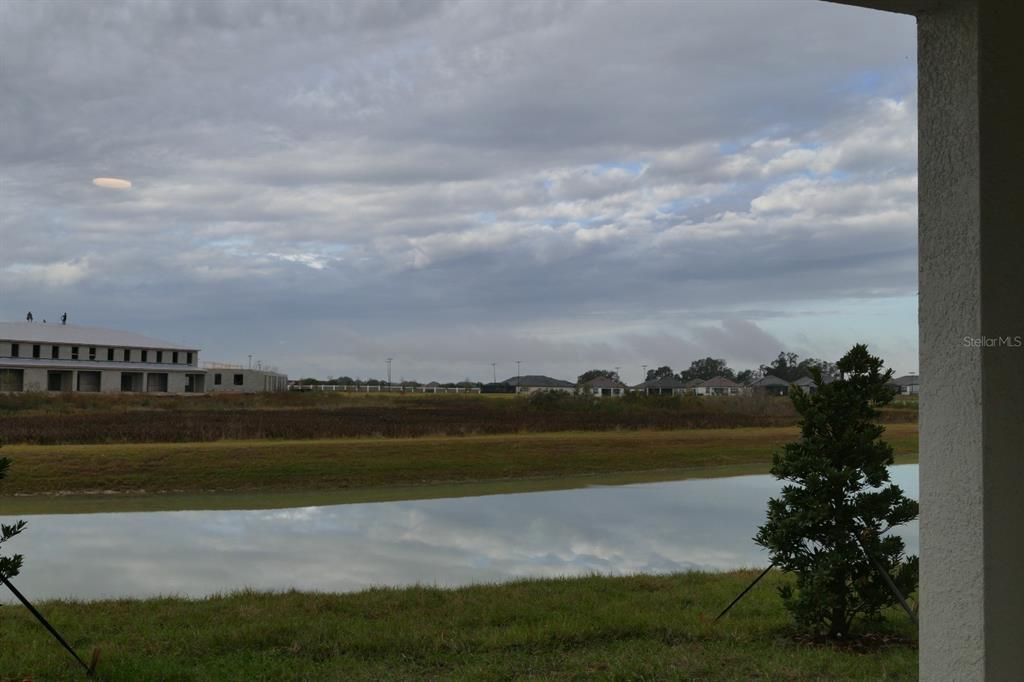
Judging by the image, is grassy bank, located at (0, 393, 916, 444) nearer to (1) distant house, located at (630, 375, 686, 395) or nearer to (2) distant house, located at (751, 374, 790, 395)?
(2) distant house, located at (751, 374, 790, 395)

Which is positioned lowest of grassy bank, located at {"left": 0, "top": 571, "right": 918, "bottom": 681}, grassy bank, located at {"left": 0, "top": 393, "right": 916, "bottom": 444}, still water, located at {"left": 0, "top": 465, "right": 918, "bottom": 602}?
still water, located at {"left": 0, "top": 465, "right": 918, "bottom": 602}

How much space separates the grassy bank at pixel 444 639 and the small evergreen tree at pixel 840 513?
31 centimetres

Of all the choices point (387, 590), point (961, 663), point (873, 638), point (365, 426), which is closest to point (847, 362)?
point (873, 638)

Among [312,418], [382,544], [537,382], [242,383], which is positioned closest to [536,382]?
[537,382]

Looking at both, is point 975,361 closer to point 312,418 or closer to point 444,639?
point 444,639

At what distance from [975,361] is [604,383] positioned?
87282 millimetres

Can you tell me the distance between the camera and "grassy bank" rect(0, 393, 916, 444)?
24562mm

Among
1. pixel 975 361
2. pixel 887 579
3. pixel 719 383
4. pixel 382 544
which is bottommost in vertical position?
pixel 382 544

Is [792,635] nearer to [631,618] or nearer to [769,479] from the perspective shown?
[631,618]

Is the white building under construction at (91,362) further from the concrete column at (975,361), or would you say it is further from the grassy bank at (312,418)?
the concrete column at (975,361)

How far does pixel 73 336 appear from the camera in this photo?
54.9 m

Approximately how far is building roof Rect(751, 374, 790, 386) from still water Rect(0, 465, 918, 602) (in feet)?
207

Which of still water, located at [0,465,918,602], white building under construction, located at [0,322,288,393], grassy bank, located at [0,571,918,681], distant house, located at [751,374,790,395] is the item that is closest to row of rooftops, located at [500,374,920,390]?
distant house, located at [751,374,790,395]

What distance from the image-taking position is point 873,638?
18.1 ft
